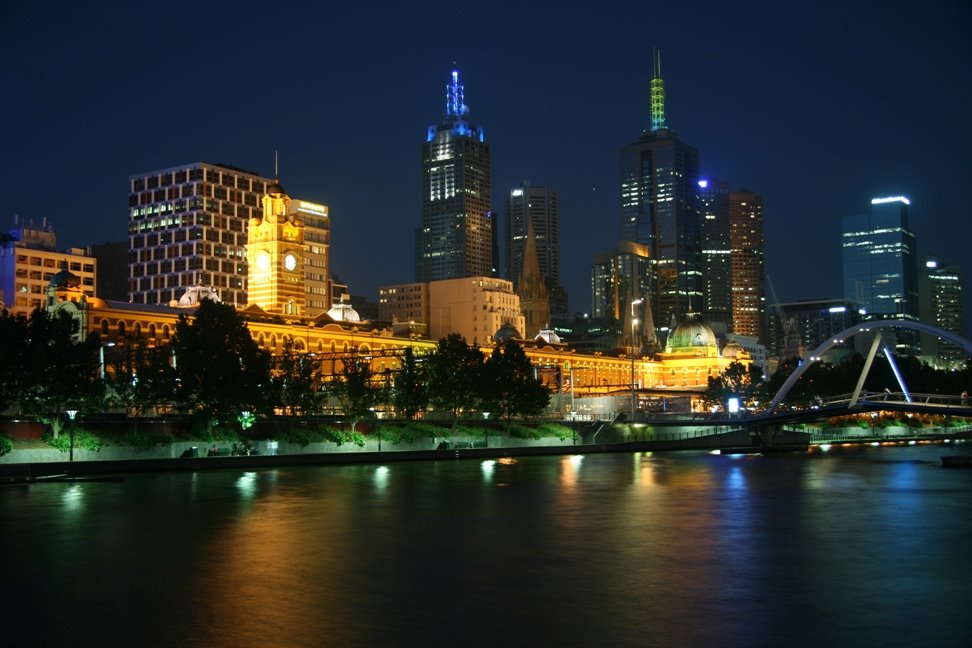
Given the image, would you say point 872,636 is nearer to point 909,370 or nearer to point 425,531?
point 425,531

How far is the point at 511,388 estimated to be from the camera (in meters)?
128

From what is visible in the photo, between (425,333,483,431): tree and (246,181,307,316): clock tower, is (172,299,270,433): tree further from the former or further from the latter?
(246,181,307,316): clock tower

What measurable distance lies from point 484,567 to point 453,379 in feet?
300

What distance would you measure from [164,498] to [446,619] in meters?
32.3

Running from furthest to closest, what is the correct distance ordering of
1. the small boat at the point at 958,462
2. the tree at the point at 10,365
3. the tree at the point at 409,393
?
the tree at the point at 409,393
the small boat at the point at 958,462
the tree at the point at 10,365

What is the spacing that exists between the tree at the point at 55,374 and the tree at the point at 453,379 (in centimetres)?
4346

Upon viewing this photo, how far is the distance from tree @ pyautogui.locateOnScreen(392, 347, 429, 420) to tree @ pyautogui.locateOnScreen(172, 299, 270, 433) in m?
20.9

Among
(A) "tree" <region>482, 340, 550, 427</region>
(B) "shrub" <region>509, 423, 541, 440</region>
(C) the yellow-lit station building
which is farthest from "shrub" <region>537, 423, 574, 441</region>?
(C) the yellow-lit station building

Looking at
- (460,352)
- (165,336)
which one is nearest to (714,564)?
(460,352)

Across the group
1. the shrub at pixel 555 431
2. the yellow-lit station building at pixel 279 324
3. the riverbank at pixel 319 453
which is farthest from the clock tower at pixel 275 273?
the riverbank at pixel 319 453

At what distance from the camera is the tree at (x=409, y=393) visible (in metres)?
117

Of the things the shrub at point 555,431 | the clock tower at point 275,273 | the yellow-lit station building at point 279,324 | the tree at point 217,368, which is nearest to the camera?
the tree at point 217,368

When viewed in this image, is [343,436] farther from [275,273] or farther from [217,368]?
[275,273]

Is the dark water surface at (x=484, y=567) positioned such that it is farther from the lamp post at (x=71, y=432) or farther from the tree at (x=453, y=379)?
the tree at (x=453, y=379)
